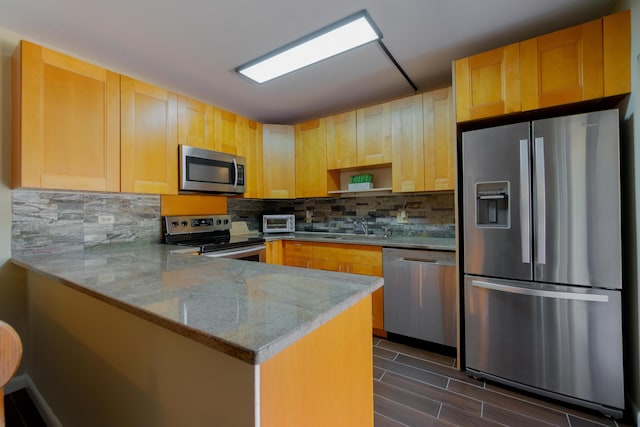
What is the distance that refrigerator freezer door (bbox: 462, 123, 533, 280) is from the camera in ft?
5.63

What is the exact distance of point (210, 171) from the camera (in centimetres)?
273

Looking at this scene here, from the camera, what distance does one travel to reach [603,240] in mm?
1525

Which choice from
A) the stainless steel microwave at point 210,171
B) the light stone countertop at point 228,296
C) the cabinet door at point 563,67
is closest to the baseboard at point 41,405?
the light stone countertop at point 228,296

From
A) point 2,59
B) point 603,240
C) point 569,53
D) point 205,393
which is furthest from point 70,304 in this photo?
point 569,53

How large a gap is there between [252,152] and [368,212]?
60.0 inches

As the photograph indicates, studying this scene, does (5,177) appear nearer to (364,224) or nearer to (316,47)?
(316,47)

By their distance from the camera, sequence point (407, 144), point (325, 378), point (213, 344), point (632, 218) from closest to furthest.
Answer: point (213, 344)
point (325, 378)
point (632, 218)
point (407, 144)

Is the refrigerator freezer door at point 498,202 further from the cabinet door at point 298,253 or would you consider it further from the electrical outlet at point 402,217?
the cabinet door at point 298,253

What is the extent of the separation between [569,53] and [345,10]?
53.8 inches

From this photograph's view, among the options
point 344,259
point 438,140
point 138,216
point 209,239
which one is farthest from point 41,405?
point 438,140

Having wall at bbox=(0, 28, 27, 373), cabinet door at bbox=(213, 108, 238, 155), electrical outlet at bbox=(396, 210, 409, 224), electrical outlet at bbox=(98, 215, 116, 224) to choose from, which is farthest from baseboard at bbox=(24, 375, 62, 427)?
electrical outlet at bbox=(396, 210, 409, 224)

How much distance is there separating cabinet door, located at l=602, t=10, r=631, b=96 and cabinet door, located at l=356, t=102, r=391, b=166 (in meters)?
1.48

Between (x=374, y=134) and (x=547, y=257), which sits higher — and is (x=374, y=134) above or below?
above

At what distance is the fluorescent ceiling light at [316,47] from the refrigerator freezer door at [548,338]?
1794 millimetres
